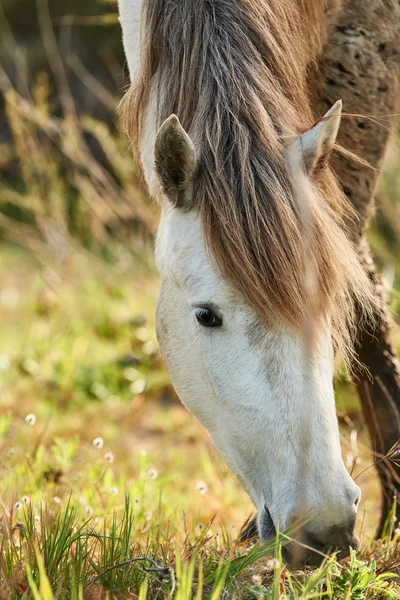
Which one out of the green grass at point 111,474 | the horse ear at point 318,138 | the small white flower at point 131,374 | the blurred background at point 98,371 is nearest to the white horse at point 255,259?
the horse ear at point 318,138

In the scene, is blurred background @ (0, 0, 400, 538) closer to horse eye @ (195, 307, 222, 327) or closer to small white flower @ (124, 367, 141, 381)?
small white flower @ (124, 367, 141, 381)

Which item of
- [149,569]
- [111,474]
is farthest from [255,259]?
[111,474]

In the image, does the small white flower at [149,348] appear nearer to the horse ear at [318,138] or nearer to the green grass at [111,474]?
the green grass at [111,474]

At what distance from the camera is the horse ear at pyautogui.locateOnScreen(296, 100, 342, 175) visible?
1.83 m

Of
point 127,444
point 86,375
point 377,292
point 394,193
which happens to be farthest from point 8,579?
point 394,193

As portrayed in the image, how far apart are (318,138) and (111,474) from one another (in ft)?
4.44

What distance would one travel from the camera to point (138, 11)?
240 cm

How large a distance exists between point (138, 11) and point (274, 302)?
126cm

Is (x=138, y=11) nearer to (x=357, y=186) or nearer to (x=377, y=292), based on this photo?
(x=357, y=186)

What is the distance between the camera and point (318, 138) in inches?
72.2

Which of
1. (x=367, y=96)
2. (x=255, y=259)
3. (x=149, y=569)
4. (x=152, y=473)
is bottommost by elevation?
(x=152, y=473)

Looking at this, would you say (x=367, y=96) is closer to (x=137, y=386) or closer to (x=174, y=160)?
(x=174, y=160)

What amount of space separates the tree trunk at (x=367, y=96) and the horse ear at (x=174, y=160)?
0.71m

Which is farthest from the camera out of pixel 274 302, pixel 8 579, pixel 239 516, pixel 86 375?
pixel 86 375
